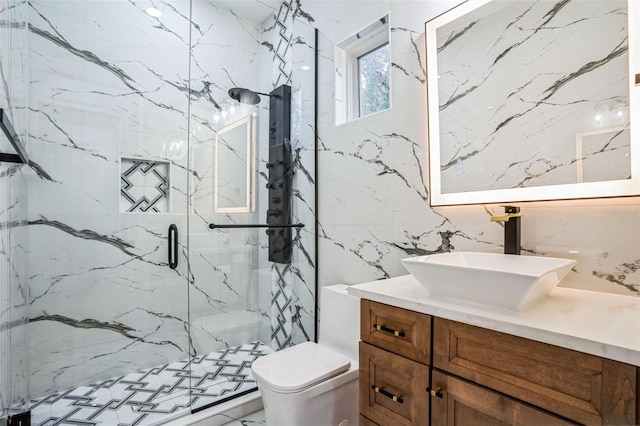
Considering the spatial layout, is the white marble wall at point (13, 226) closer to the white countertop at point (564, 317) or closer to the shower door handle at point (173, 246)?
the shower door handle at point (173, 246)

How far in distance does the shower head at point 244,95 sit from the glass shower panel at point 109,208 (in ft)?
1.38

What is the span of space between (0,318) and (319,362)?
148 cm

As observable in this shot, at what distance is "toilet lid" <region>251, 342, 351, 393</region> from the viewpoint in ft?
4.73

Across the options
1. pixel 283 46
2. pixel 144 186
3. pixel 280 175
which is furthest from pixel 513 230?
pixel 144 186

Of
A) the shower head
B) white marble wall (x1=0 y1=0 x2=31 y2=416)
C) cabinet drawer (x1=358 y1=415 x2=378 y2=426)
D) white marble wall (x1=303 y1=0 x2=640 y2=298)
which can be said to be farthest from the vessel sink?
the shower head

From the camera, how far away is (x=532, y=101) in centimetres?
133

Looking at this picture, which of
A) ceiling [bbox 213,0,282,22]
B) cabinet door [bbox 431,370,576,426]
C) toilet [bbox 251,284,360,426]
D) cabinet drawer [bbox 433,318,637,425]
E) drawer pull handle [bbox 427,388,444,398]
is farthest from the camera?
ceiling [bbox 213,0,282,22]

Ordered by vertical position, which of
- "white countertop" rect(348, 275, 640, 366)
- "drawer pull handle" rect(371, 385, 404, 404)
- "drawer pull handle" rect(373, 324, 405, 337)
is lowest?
"drawer pull handle" rect(371, 385, 404, 404)

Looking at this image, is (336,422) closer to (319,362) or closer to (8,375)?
(319,362)

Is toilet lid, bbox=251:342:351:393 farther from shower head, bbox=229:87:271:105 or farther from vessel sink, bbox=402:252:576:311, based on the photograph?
shower head, bbox=229:87:271:105

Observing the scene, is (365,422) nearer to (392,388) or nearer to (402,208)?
(392,388)

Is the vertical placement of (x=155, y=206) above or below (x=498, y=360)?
above

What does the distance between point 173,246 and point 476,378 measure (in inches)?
87.5

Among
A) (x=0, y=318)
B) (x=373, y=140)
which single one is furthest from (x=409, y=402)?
(x=0, y=318)
